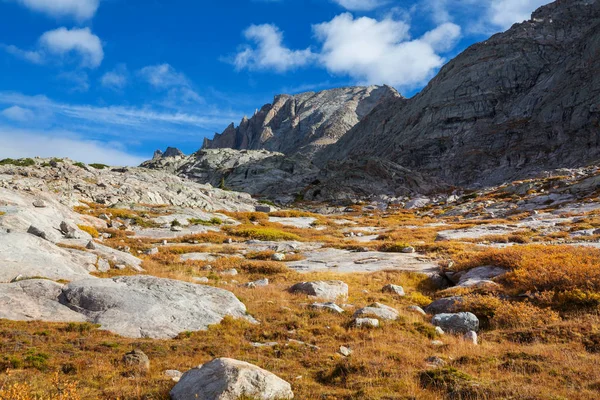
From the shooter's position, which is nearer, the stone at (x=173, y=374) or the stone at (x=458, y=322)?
the stone at (x=173, y=374)

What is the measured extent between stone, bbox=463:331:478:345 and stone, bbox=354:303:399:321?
96.4 inches

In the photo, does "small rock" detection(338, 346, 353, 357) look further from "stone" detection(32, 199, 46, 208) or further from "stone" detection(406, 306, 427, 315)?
"stone" detection(32, 199, 46, 208)

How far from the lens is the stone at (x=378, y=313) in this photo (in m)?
13.4

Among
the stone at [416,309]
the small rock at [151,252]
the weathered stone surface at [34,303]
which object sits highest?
the weathered stone surface at [34,303]

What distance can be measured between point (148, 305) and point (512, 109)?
154m

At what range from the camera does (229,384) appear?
702 centimetres

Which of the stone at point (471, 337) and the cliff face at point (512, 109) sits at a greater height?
the cliff face at point (512, 109)

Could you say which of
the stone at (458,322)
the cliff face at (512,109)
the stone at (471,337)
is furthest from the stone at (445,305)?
the cliff face at (512,109)

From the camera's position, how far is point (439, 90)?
162 metres

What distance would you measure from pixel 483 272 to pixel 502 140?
5047 inches

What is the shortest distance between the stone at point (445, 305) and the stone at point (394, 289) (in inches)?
72.5

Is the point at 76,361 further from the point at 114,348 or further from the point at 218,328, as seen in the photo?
the point at 218,328

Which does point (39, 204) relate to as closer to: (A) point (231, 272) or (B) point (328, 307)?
(A) point (231, 272)

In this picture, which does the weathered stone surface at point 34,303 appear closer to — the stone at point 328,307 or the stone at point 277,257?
the stone at point 328,307
